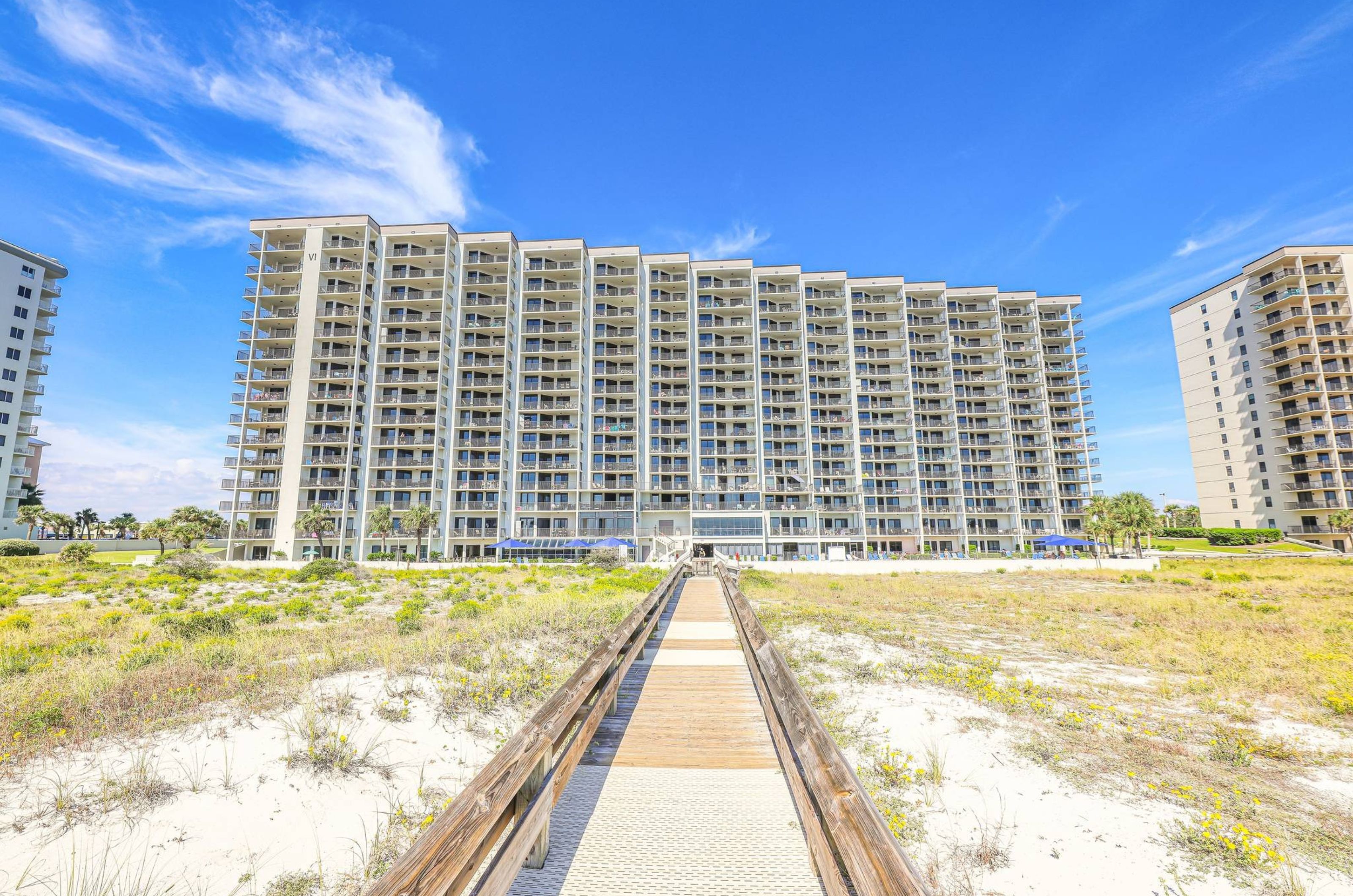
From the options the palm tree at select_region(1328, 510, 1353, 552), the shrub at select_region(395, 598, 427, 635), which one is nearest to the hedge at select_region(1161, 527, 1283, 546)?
the palm tree at select_region(1328, 510, 1353, 552)

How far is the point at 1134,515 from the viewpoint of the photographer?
166 feet

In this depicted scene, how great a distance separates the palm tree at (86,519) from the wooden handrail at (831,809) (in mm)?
104499

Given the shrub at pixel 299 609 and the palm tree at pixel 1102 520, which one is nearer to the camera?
the shrub at pixel 299 609

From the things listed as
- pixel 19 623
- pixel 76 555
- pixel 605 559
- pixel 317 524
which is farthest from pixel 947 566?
pixel 76 555

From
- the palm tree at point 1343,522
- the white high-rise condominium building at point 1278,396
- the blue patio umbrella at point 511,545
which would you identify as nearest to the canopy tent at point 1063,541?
the palm tree at point 1343,522

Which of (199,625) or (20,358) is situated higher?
(20,358)

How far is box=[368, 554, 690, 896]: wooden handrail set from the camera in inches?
83.2

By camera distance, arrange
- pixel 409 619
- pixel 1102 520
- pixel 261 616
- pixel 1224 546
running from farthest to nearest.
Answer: pixel 1224 546 < pixel 1102 520 < pixel 261 616 < pixel 409 619

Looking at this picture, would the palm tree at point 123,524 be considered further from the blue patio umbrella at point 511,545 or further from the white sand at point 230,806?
the white sand at point 230,806

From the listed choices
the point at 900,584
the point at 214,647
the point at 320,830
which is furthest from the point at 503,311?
the point at 320,830

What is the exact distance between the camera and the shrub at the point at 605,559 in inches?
1774

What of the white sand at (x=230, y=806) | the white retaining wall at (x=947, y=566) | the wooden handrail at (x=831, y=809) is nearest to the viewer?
the wooden handrail at (x=831, y=809)

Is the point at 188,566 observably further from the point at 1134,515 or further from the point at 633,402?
the point at 1134,515

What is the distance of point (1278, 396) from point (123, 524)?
150267mm
